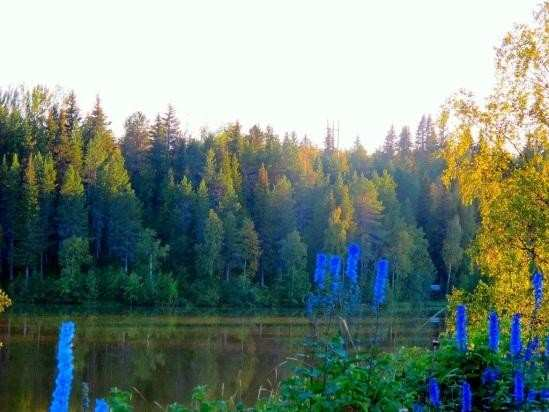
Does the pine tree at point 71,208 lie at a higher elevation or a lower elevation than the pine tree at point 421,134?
lower

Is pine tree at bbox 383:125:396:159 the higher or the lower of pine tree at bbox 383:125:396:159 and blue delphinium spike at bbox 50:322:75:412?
the higher

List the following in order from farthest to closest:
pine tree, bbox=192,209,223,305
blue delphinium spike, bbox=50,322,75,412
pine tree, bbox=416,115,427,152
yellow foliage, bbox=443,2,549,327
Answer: pine tree, bbox=416,115,427,152
pine tree, bbox=192,209,223,305
yellow foliage, bbox=443,2,549,327
blue delphinium spike, bbox=50,322,75,412

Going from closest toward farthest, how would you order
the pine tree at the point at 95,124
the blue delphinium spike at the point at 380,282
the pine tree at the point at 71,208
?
the blue delphinium spike at the point at 380,282 < the pine tree at the point at 71,208 < the pine tree at the point at 95,124

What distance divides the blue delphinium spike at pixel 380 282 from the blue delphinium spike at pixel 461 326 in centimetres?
100

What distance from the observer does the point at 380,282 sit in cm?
461

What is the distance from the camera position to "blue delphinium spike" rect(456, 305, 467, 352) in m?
5.47

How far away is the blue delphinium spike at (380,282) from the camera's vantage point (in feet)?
15.0

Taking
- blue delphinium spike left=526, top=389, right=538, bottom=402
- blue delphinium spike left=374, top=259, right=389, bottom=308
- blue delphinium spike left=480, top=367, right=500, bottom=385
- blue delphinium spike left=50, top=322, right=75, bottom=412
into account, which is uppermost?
blue delphinium spike left=374, top=259, right=389, bottom=308

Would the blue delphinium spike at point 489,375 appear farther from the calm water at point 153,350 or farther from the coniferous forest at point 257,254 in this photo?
the calm water at point 153,350

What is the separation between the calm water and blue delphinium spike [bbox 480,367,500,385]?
25.8 feet

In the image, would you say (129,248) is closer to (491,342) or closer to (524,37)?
(524,37)

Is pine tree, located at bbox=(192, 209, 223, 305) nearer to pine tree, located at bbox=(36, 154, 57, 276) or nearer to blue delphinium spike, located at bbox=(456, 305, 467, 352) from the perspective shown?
pine tree, located at bbox=(36, 154, 57, 276)

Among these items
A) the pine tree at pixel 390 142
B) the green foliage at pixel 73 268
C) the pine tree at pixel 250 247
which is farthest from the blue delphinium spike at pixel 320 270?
the pine tree at pixel 390 142

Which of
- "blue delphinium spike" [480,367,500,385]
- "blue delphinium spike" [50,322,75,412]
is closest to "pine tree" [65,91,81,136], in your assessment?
"blue delphinium spike" [480,367,500,385]
